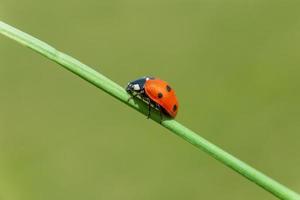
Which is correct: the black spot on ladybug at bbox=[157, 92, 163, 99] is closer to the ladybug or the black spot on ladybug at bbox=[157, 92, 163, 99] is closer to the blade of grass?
the ladybug

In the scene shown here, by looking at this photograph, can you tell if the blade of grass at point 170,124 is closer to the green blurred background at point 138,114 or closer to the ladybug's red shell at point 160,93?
the ladybug's red shell at point 160,93

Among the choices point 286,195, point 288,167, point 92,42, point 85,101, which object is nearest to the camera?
point 286,195

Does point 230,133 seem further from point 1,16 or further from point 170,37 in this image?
point 1,16

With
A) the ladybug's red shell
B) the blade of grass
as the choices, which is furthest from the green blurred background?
the blade of grass

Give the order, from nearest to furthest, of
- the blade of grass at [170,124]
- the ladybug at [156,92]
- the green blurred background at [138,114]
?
the blade of grass at [170,124] < the ladybug at [156,92] < the green blurred background at [138,114]

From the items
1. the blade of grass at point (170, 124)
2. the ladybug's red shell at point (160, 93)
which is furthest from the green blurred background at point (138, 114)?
the blade of grass at point (170, 124)

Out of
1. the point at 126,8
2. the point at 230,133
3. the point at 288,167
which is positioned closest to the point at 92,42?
the point at 126,8
